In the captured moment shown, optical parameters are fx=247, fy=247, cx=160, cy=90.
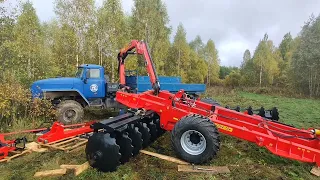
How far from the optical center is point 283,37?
160 feet

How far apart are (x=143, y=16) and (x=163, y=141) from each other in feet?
56.5

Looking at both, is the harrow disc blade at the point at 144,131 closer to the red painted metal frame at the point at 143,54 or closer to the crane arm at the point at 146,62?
the crane arm at the point at 146,62

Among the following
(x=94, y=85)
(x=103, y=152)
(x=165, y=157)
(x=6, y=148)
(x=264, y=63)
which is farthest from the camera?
(x=264, y=63)

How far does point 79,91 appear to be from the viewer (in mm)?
9945

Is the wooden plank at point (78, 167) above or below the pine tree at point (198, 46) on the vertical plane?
below

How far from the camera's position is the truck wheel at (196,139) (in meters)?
4.70

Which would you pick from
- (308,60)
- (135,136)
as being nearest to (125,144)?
(135,136)

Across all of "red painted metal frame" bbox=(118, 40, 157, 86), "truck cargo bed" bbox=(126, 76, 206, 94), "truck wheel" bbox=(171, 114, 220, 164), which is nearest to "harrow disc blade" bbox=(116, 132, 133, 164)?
"truck wheel" bbox=(171, 114, 220, 164)

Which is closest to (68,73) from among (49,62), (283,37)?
(49,62)

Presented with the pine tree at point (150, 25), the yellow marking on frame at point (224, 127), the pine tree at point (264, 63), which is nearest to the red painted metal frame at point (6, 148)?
the yellow marking on frame at point (224, 127)

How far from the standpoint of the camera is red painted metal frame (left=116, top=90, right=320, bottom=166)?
445 cm

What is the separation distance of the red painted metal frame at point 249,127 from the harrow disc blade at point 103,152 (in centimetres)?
173

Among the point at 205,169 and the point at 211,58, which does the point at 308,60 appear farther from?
the point at 205,169

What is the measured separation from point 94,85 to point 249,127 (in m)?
6.84
